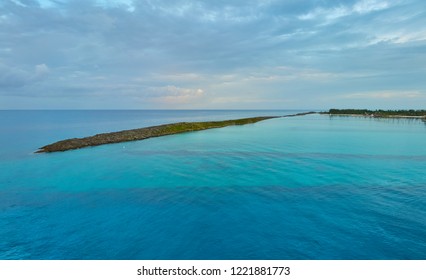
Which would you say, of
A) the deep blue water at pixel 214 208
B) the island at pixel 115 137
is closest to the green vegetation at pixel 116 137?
the island at pixel 115 137

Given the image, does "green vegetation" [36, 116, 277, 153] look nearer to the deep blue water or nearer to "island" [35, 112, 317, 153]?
"island" [35, 112, 317, 153]

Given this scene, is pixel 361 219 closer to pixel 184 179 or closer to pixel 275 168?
pixel 275 168

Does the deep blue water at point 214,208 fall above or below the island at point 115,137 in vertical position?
below

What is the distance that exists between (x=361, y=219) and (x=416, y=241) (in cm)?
323

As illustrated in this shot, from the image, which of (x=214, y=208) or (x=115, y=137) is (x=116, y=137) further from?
(x=214, y=208)

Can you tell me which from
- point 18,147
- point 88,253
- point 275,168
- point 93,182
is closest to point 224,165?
point 275,168

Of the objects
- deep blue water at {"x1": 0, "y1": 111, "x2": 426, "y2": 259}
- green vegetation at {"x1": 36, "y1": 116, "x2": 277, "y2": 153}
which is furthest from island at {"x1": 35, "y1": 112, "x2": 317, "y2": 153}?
deep blue water at {"x1": 0, "y1": 111, "x2": 426, "y2": 259}

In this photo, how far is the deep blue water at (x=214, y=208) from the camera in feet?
48.4

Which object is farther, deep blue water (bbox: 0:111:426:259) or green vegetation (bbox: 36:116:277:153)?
green vegetation (bbox: 36:116:277:153)

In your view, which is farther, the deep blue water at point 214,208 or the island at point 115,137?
the island at point 115,137

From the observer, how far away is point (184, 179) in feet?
90.0

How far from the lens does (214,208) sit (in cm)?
2006

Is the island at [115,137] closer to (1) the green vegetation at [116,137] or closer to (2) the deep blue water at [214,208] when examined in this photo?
(1) the green vegetation at [116,137]

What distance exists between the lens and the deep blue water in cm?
1474
